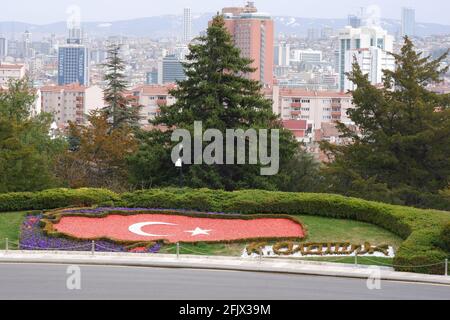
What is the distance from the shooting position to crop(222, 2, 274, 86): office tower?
18162 cm

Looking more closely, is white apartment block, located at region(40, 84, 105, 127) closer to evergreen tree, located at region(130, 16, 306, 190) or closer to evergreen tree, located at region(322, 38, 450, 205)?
evergreen tree, located at region(130, 16, 306, 190)

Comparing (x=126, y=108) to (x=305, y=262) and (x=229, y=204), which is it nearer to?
(x=229, y=204)

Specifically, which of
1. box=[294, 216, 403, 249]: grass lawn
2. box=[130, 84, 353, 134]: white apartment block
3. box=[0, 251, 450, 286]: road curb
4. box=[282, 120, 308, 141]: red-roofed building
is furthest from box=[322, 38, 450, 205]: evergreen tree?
box=[130, 84, 353, 134]: white apartment block

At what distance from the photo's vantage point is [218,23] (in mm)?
30047

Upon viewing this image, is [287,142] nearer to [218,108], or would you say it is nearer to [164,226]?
[218,108]

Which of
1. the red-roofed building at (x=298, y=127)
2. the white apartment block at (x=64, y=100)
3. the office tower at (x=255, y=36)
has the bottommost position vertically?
the red-roofed building at (x=298, y=127)

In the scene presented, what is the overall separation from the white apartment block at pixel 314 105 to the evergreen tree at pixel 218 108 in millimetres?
104699

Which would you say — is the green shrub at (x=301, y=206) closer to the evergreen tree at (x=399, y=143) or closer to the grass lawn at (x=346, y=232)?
the grass lawn at (x=346, y=232)

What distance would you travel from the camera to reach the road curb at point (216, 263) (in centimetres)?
1609

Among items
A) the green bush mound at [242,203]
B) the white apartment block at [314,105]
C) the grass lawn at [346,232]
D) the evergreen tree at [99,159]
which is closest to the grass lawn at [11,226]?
the green bush mound at [242,203]

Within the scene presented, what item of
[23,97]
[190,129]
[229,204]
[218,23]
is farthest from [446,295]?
[23,97]

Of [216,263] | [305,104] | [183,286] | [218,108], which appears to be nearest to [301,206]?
[216,263]

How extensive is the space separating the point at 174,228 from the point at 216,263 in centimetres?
312

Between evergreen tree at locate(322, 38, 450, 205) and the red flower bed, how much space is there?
7.35 meters
